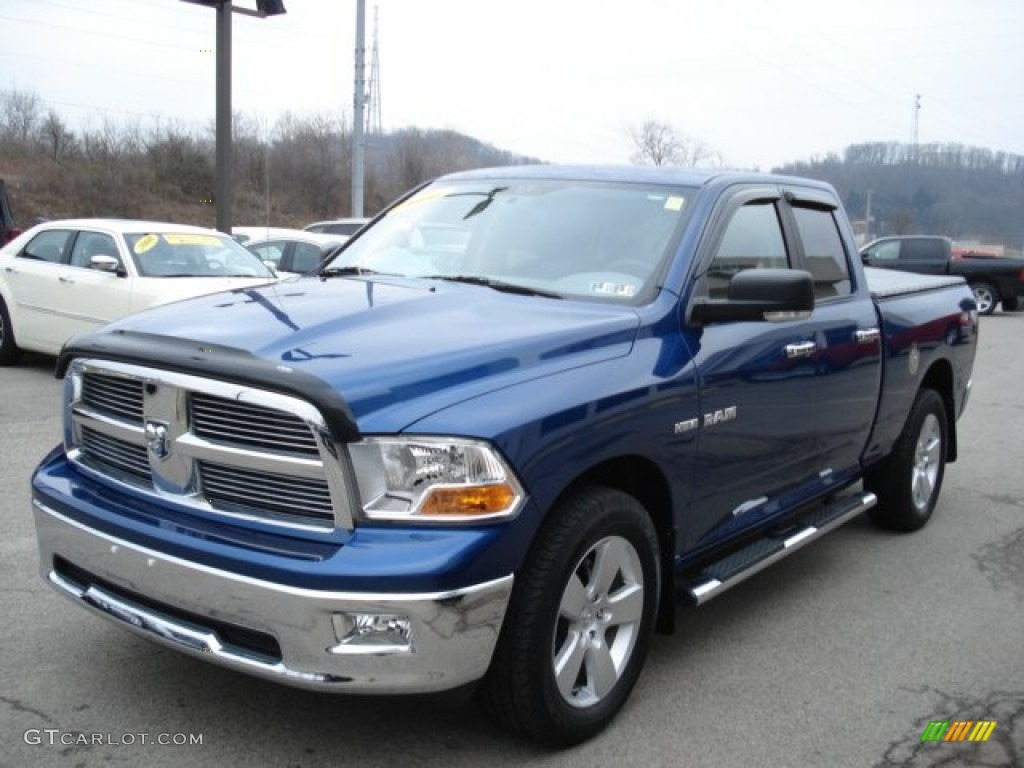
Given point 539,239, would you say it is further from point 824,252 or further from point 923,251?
point 923,251

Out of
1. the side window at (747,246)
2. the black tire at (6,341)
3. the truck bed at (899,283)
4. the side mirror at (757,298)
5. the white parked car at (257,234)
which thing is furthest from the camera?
the white parked car at (257,234)

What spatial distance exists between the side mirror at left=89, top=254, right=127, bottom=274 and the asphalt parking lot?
179 inches

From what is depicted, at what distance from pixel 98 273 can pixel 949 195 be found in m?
42.2

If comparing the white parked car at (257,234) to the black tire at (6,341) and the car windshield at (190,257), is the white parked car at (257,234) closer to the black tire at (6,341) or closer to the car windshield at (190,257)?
the car windshield at (190,257)

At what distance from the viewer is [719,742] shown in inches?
130

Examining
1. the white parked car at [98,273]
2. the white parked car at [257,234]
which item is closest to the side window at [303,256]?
the white parked car at [257,234]

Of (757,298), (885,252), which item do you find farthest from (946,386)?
(885,252)

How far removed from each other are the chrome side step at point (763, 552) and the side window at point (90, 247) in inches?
297

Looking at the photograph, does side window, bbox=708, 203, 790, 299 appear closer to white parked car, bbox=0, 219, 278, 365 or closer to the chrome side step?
the chrome side step

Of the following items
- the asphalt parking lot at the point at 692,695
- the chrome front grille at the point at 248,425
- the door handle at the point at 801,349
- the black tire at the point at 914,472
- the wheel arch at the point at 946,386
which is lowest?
the asphalt parking lot at the point at 692,695

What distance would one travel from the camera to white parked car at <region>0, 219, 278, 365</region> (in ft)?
31.1

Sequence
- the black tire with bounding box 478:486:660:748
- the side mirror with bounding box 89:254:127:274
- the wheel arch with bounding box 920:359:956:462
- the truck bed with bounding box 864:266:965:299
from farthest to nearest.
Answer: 1. the side mirror with bounding box 89:254:127:274
2. the wheel arch with bounding box 920:359:956:462
3. the truck bed with bounding box 864:266:965:299
4. the black tire with bounding box 478:486:660:748

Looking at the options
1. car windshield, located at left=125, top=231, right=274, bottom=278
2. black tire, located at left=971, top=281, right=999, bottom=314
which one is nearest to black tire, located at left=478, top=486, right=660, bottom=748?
car windshield, located at left=125, top=231, right=274, bottom=278

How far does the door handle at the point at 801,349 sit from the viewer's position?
4.17m
